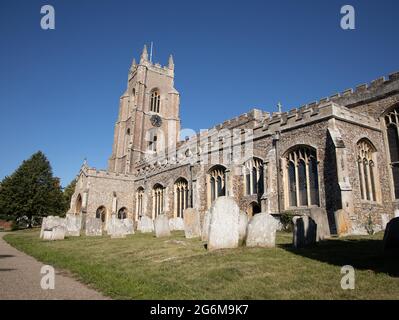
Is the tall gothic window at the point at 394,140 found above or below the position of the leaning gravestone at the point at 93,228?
above

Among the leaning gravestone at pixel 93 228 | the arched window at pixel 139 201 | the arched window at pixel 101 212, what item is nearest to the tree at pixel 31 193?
the arched window at pixel 101 212

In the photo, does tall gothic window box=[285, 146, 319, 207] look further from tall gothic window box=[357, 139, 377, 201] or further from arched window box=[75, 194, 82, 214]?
arched window box=[75, 194, 82, 214]

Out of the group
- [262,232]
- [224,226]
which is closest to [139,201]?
[224,226]

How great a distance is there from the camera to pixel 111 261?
7953 mm

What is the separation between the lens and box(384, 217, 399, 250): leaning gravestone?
705 cm

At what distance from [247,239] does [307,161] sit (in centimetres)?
850

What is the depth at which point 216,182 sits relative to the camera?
2161 centimetres

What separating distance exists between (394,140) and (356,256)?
1275cm

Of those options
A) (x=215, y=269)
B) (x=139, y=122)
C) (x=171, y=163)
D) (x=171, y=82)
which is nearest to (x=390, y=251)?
(x=215, y=269)

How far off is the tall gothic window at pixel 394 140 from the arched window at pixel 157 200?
17.8 metres

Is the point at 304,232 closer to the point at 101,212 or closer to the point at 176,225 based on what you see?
the point at 176,225

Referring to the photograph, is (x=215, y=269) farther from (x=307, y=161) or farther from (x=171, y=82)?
(x=171, y=82)

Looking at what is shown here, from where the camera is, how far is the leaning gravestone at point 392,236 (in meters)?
7.05

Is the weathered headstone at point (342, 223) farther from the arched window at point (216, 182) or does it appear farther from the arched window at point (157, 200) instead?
the arched window at point (157, 200)
